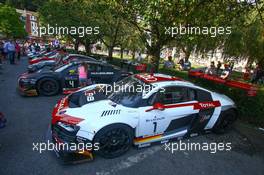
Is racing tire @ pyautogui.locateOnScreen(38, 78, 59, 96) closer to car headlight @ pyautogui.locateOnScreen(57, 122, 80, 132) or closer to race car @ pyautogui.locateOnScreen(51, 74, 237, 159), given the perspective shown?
race car @ pyautogui.locateOnScreen(51, 74, 237, 159)

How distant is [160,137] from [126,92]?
120 centimetres

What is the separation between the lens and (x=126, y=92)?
3939 mm

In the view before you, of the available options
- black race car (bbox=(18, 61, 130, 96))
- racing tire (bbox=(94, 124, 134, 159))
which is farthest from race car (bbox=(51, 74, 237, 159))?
black race car (bbox=(18, 61, 130, 96))

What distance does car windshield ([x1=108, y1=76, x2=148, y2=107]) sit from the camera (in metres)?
3.61

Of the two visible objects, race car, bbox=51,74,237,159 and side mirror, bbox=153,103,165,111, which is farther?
side mirror, bbox=153,103,165,111

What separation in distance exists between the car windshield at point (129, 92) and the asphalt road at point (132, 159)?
105cm

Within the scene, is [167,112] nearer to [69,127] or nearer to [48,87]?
[69,127]

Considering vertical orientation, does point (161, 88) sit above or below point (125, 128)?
above

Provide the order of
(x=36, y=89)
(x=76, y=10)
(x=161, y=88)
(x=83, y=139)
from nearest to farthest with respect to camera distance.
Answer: (x=83, y=139) < (x=161, y=88) < (x=36, y=89) < (x=76, y=10)

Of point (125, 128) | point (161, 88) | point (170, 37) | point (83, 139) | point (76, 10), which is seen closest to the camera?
point (83, 139)

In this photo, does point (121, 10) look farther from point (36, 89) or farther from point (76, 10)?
point (76, 10)

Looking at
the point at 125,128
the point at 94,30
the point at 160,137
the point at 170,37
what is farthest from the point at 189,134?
the point at 94,30

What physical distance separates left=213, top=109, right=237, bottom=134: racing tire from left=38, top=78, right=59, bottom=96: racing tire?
18.1 feet

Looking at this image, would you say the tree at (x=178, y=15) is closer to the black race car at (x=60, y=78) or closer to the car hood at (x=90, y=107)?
the black race car at (x=60, y=78)
